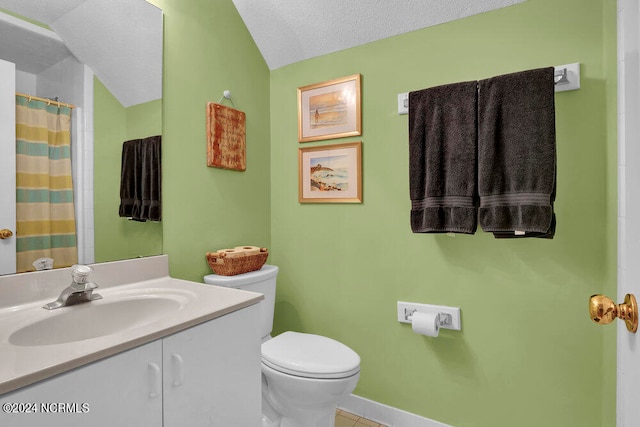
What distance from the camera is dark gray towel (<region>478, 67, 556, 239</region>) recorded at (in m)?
1.26

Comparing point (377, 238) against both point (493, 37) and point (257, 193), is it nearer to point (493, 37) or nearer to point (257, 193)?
point (257, 193)

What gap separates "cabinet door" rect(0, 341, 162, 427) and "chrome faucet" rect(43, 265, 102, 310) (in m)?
0.44

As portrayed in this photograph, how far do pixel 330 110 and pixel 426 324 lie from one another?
1.24m

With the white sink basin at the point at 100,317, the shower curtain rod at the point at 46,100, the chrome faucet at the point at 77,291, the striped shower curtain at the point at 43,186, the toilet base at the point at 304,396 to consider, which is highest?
the shower curtain rod at the point at 46,100

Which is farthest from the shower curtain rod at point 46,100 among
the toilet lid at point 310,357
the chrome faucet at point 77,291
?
the toilet lid at point 310,357

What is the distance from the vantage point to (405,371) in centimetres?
171

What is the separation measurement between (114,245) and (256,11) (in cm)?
147

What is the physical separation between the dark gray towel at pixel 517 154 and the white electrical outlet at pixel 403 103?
35cm

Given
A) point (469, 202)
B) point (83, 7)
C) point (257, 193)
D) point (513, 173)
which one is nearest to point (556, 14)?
point (513, 173)

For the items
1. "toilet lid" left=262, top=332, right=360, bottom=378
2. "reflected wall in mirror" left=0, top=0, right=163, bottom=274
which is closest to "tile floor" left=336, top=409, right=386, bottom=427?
"toilet lid" left=262, top=332, right=360, bottom=378

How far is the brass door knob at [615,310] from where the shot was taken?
571 millimetres

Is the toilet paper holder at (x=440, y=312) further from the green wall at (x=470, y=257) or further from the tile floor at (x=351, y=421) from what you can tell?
the tile floor at (x=351, y=421)

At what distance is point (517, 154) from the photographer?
1.31 metres

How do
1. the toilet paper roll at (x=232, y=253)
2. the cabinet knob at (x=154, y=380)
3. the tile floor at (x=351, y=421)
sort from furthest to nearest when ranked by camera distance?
1. the tile floor at (x=351, y=421)
2. the toilet paper roll at (x=232, y=253)
3. the cabinet knob at (x=154, y=380)
